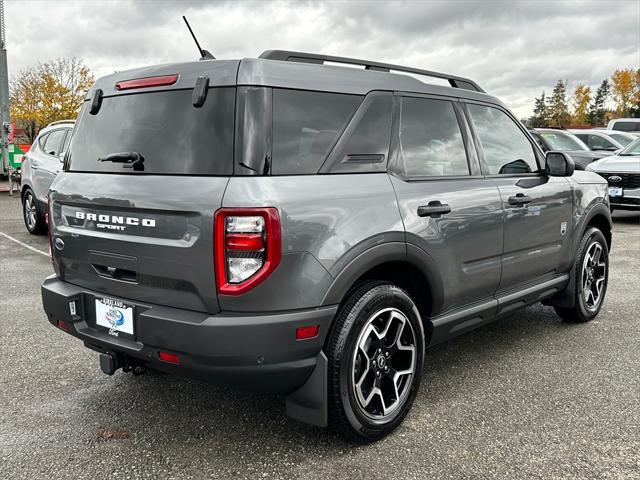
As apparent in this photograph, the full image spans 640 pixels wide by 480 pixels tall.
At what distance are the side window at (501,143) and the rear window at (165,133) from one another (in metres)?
1.84

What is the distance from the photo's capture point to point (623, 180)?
10961 millimetres

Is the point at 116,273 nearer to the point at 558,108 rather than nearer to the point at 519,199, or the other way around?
the point at 519,199

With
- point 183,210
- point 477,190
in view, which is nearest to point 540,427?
point 477,190

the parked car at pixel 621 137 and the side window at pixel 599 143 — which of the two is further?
the parked car at pixel 621 137

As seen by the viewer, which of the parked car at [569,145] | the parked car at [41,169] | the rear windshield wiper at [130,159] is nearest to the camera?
the rear windshield wiper at [130,159]

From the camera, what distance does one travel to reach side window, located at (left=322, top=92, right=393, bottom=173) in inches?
111

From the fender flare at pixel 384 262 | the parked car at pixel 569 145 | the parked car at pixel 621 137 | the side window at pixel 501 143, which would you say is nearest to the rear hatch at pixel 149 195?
the fender flare at pixel 384 262

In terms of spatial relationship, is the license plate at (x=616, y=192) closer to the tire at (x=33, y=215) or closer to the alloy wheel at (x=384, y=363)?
the alloy wheel at (x=384, y=363)

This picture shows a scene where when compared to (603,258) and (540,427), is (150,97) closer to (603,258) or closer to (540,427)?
(540,427)

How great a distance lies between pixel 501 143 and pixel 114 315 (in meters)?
→ 2.70

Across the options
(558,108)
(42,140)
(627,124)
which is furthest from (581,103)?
(42,140)

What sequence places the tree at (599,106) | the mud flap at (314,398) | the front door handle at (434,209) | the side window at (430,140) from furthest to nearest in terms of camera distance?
the tree at (599,106) → the side window at (430,140) → the front door handle at (434,209) → the mud flap at (314,398)

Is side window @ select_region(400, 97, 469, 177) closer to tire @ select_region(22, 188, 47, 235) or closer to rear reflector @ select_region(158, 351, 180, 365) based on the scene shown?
rear reflector @ select_region(158, 351, 180, 365)

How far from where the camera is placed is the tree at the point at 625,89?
67.6 meters
